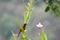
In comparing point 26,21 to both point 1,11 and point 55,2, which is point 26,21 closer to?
point 55,2

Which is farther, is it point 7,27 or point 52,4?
point 7,27

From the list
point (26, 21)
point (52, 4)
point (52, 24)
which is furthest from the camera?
point (52, 24)

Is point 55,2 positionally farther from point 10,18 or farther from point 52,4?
point 10,18

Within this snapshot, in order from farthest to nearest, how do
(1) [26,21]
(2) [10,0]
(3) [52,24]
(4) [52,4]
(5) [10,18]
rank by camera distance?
(5) [10,18], (2) [10,0], (3) [52,24], (4) [52,4], (1) [26,21]

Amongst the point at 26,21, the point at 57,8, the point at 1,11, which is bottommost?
the point at 1,11

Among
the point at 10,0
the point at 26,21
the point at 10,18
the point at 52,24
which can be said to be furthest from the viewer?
the point at 10,18

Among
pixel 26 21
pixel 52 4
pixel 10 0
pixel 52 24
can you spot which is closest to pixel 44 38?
pixel 26 21

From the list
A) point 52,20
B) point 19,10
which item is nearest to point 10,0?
point 19,10

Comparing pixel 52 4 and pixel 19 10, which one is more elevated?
pixel 52 4

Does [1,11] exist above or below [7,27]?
above
